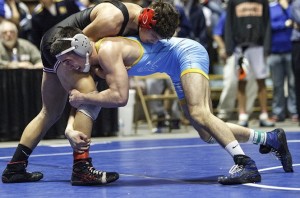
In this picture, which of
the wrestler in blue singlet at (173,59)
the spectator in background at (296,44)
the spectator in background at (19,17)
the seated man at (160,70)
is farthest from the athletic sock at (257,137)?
the spectator in background at (19,17)

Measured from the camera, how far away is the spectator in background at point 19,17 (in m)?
10.6

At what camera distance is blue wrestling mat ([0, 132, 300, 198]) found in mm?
5219

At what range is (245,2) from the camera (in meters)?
10.5

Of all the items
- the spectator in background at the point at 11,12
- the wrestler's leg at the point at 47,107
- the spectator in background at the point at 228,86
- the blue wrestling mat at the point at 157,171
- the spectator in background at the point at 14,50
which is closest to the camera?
the blue wrestling mat at the point at 157,171

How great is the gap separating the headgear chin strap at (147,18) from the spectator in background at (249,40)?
16.0ft

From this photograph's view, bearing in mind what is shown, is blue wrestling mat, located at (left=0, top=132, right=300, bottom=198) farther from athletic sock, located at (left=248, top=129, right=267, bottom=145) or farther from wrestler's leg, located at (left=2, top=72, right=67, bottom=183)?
athletic sock, located at (left=248, top=129, right=267, bottom=145)

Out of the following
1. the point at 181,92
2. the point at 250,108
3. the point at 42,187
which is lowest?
the point at 250,108

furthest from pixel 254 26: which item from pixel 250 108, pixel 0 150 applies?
pixel 0 150

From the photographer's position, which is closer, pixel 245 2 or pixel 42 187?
pixel 42 187

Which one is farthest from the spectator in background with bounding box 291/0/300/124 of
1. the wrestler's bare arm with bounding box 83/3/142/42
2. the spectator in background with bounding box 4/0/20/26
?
the wrestler's bare arm with bounding box 83/3/142/42

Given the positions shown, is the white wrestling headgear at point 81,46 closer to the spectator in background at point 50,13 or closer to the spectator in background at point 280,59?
the spectator in background at point 50,13

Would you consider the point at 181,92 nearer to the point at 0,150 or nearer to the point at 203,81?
the point at 203,81

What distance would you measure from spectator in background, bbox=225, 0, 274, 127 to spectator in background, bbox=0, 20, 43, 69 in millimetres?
2413

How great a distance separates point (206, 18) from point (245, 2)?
2328 millimetres
